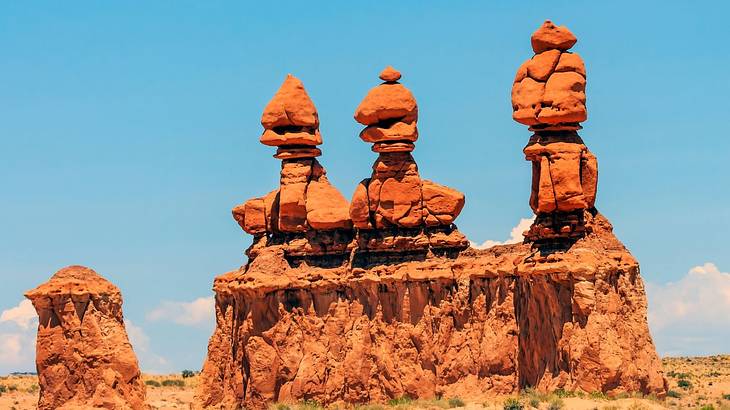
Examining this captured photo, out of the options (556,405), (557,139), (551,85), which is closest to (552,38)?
(551,85)

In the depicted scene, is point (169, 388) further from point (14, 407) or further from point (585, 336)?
point (585, 336)

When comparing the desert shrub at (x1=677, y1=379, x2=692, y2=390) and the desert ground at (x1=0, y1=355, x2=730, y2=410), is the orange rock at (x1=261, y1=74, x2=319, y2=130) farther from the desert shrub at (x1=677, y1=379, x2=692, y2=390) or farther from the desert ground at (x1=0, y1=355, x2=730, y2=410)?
the desert shrub at (x1=677, y1=379, x2=692, y2=390)

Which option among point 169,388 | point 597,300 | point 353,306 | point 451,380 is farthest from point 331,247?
point 169,388

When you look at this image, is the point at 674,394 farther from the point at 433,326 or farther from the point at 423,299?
the point at 423,299

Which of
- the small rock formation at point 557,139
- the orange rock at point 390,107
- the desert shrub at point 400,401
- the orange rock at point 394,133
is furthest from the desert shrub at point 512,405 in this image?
the orange rock at point 390,107

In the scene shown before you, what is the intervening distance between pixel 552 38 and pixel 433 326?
11.2 m

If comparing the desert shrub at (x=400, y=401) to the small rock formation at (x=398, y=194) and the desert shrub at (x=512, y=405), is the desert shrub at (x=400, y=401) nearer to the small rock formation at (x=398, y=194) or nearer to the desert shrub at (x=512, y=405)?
the desert shrub at (x=512, y=405)

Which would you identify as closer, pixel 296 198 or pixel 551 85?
pixel 551 85

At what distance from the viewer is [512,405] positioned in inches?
2395

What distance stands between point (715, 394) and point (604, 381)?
16.8 metres

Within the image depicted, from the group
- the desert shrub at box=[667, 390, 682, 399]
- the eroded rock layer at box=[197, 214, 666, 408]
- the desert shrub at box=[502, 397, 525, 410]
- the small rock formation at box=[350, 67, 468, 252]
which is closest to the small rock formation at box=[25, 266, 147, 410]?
the eroded rock layer at box=[197, 214, 666, 408]

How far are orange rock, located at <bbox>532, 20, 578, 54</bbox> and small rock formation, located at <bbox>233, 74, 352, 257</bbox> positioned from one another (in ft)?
36.7

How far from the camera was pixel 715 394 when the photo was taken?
76.0m

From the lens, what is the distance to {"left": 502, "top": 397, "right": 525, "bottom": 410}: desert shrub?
6038 centimetres
